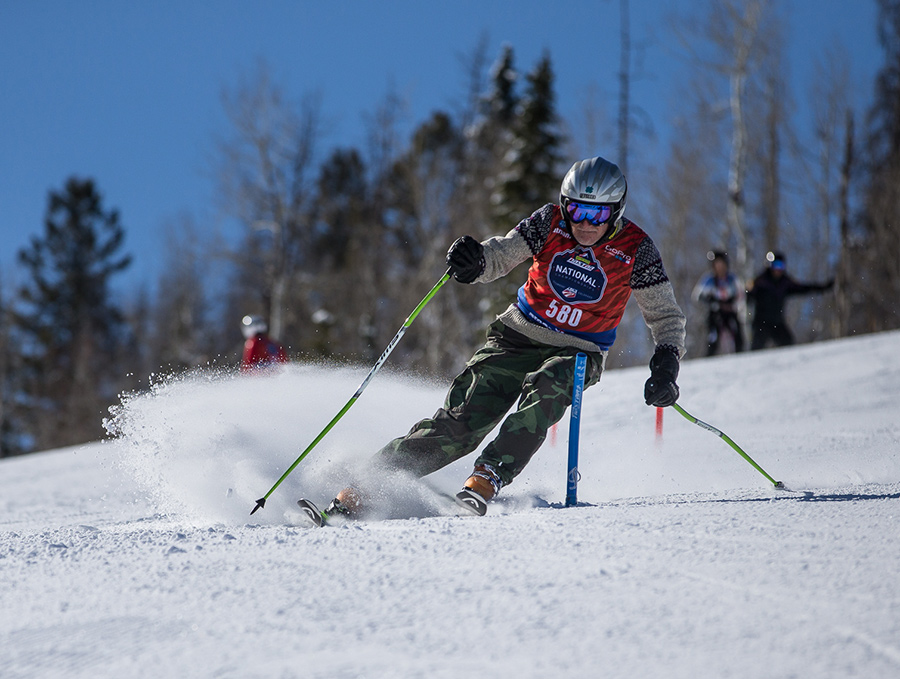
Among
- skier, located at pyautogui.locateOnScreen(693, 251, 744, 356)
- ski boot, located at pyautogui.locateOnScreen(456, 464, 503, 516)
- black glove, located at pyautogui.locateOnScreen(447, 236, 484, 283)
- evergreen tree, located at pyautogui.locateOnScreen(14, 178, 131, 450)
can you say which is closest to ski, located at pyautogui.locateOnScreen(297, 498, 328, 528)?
ski boot, located at pyautogui.locateOnScreen(456, 464, 503, 516)

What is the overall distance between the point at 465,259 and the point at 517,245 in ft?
0.87

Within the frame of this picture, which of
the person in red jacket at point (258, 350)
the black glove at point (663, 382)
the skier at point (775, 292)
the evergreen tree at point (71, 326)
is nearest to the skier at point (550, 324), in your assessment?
the black glove at point (663, 382)

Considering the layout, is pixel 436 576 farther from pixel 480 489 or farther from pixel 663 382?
pixel 663 382

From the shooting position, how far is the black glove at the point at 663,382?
325cm

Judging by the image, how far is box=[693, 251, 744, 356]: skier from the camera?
9961mm

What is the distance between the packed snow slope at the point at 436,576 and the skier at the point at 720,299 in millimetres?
6041

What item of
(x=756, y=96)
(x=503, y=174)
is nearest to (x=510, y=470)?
(x=503, y=174)

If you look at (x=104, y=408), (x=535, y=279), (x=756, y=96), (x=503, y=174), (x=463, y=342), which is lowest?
(x=104, y=408)

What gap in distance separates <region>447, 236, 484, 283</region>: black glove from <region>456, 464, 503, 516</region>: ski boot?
856mm

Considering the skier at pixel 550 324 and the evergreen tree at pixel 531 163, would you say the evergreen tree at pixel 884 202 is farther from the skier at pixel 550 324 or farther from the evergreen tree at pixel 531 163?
the skier at pixel 550 324

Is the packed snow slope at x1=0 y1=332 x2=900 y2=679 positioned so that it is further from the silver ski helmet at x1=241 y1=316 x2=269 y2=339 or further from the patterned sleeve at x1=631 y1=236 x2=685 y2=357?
the silver ski helmet at x1=241 y1=316 x2=269 y2=339

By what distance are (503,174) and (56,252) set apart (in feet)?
80.6

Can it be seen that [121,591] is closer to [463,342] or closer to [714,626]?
[714,626]

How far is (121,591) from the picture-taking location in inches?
76.7
